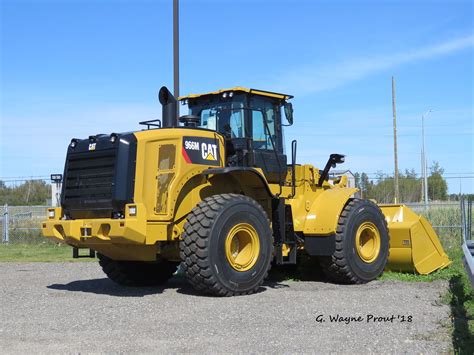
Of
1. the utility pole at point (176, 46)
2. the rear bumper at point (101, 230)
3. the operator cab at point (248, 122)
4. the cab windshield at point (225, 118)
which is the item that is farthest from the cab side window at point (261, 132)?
the utility pole at point (176, 46)

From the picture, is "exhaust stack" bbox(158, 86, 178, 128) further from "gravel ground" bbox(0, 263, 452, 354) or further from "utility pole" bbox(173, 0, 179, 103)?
"gravel ground" bbox(0, 263, 452, 354)

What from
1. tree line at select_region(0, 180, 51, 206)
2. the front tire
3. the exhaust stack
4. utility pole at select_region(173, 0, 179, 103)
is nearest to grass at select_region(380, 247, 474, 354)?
the front tire

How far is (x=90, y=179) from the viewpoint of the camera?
374 inches

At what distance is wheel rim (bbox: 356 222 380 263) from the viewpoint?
1109cm

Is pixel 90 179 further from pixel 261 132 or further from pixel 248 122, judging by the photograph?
pixel 261 132

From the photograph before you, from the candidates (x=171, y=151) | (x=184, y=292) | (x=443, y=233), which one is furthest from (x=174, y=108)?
(x=443, y=233)

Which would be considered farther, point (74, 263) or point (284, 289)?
point (74, 263)

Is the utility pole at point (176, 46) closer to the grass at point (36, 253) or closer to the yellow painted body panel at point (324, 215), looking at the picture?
the yellow painted body panel at point (324, 215)

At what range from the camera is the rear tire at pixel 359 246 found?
10.6 metres

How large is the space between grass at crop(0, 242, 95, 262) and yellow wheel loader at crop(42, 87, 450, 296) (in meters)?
7.15

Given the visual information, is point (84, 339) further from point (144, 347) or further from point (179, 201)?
point (179, 201)

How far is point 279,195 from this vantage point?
10.7m

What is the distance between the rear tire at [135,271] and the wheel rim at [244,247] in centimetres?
175

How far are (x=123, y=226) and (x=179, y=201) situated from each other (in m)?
1.13
